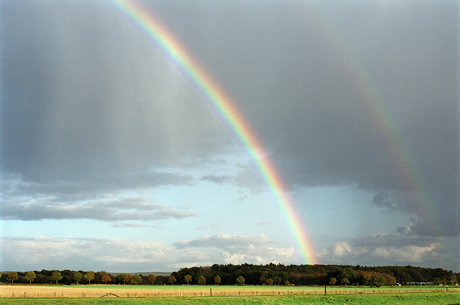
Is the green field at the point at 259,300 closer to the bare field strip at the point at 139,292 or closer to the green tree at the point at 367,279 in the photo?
the bare field strip at the point at 139,292

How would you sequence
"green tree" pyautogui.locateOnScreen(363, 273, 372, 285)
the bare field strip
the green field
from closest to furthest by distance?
the green field → the bare field strip → "green tree" pyautogui.locateOnScreen(363, 273, 372, 285)

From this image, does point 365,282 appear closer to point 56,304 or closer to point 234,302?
point 234,302

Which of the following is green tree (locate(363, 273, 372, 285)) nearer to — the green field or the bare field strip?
the bare field strip

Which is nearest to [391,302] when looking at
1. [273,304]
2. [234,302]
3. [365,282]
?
[273,304]

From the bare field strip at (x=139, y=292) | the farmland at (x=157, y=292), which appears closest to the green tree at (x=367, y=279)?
the farmland at (x=157, y=292)

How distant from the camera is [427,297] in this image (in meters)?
109

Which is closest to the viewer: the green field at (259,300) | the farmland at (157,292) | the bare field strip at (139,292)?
the green field at (259,300)

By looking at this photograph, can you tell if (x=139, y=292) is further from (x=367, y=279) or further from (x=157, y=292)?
(x=367, y=279)

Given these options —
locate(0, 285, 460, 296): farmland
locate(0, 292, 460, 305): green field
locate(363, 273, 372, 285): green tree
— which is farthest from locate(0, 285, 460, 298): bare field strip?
locate(363, 273, 372, 285): green tree

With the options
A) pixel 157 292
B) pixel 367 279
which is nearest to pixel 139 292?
pixel 157 292

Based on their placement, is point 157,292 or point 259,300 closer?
point 259,300

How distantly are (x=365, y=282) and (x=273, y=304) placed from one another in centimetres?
13009

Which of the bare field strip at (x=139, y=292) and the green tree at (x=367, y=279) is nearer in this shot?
the bare field strip at (x=139, y=292)

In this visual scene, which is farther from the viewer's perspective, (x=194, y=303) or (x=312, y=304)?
(x=312, y=304)
